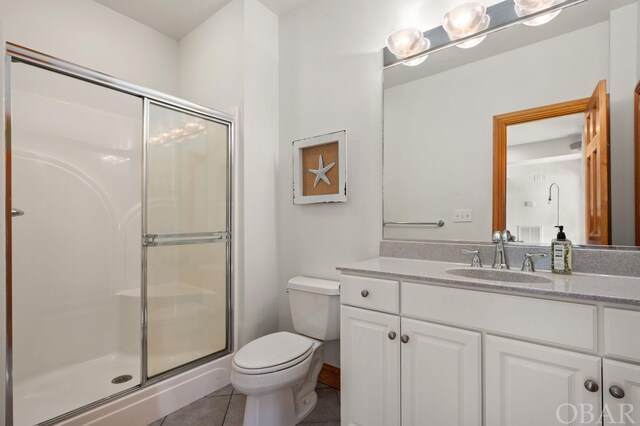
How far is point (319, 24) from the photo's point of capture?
214cm

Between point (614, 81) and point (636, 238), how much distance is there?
0.65 metres

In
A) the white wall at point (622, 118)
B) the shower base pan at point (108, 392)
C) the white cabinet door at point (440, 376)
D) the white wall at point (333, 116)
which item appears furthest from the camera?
the white wall at point (333, 116)

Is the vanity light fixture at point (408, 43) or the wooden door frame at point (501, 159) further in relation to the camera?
the vanity light fixture at point (408, 43)

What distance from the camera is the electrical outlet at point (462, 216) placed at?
1591mm

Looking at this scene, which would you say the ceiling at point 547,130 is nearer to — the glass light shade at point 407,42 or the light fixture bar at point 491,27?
the light fixture bar at point 491,27

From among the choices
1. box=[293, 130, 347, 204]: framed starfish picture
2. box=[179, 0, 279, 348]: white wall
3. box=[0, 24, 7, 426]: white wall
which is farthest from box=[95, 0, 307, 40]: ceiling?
box=[0, 24, 7, 426]: white wall

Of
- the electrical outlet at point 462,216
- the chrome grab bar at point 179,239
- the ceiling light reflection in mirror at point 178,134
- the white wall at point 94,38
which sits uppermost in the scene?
the white wall at point 94,38

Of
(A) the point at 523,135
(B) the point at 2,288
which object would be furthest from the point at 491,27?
(B) the point at 2,288

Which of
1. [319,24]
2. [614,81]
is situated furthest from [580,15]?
[319,24]

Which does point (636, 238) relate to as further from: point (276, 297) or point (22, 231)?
point (22, 231)

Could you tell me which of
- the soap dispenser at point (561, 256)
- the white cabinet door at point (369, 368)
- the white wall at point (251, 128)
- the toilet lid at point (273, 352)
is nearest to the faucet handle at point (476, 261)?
the soap dispenser at point (561, 256)

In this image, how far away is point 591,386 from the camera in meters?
0.91

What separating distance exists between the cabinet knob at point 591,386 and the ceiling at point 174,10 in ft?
8.56

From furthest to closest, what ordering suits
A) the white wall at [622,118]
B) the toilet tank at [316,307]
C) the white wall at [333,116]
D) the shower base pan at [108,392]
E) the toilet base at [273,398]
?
1. the white wall at [333,116]
2. the toilet tank at [316,307]
3. the shower base pan at [108,392]
4. the toilet base at [273,398]
5. the white wall at [622,118]
